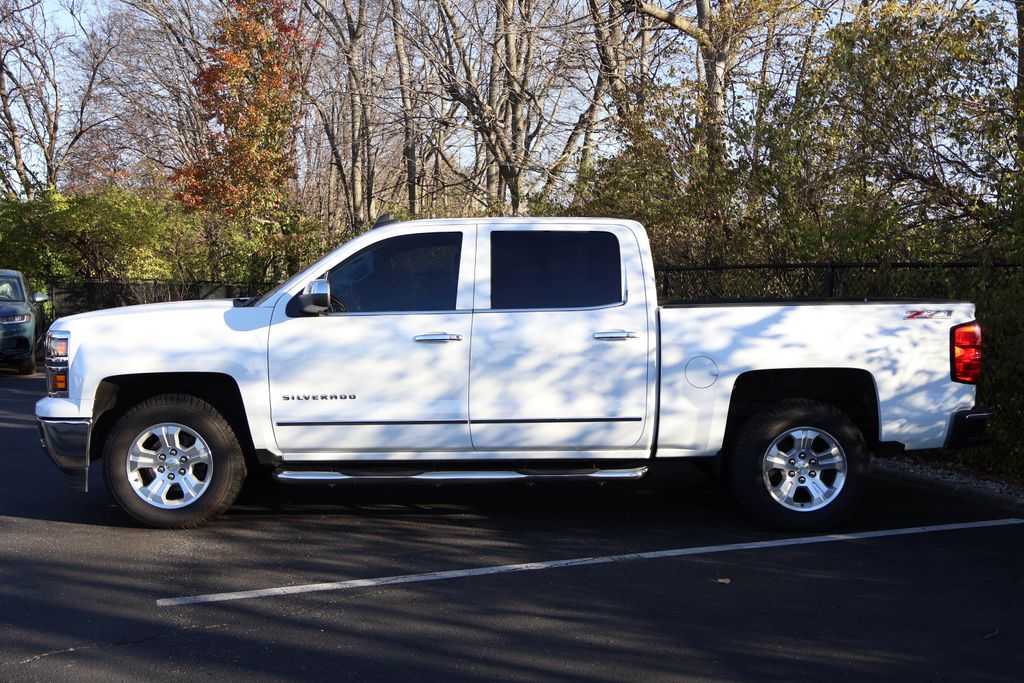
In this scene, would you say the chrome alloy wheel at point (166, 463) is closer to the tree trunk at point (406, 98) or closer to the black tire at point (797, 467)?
the black tire at point (797, 467)

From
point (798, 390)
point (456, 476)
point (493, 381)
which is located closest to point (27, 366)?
point (456, 476)

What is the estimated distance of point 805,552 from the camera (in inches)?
257

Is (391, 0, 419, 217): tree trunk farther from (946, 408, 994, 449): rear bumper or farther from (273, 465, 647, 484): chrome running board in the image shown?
(946, 408, 994, 449): rear bumper

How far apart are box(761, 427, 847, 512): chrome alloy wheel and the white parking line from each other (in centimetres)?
27

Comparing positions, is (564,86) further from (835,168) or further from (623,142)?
(835,168)

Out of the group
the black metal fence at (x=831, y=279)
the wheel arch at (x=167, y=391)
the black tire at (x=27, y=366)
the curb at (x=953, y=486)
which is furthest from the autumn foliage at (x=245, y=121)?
the curb at (x=953, y=486)

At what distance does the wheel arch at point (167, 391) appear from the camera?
23.0 ft

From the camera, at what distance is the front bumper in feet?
22.4

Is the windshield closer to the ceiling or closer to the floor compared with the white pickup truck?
closer to the ceiling

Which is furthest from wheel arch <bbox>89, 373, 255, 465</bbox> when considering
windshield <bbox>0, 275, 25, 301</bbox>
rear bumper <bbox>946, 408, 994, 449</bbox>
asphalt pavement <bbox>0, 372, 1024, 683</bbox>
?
windshield <bbox>0, 275, 25, 301</bbox>

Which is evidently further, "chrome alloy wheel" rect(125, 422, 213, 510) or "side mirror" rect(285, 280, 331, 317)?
"chrome alloy wheel" rect(125, 422, 213, 510)

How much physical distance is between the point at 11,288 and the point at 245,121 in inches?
325

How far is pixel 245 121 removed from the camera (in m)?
25.5

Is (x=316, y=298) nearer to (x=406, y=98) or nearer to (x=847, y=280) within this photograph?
(x=847, y=280)
